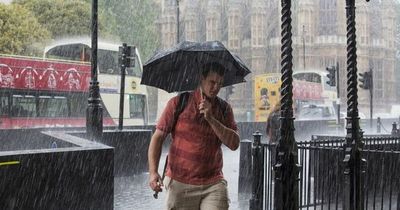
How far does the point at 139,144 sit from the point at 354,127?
8181 millimetres

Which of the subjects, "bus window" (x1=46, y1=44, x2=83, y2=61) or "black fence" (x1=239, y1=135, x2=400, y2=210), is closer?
"black fence" (x1=239, y1=135, x2=400, y2=210)

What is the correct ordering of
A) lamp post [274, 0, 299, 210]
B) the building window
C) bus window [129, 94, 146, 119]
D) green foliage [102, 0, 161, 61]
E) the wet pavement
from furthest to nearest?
the building window
green foliage [102, 0, 161, 61]
bus window [129, 94, 146, 119]
the wet pavement
lamp post [274, 0, 299, 210]

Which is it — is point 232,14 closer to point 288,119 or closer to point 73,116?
point 73,116

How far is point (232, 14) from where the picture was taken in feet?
199

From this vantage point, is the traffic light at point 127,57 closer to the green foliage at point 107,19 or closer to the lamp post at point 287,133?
the lamp post at point 287,133

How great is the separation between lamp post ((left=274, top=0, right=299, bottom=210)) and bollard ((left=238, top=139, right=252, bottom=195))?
4.97 meters

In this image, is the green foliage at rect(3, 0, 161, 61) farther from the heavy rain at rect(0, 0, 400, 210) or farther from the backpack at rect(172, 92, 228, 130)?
the backpack at rect(172, 92, 228, 130)

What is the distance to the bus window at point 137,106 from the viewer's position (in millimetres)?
28547

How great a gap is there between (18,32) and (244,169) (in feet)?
106

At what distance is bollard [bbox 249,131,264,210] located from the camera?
806 centimetres

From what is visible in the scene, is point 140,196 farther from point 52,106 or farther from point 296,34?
point 296,34

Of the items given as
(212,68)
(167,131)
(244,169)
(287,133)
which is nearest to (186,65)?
(212,68)

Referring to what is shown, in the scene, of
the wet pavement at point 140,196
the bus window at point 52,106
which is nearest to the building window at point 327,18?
the bus window at point 52,106

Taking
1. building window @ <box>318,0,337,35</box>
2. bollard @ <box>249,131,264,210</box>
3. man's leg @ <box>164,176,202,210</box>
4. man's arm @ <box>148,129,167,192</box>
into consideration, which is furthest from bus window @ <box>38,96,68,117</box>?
building window @ <box>318,0,337,35</box>
